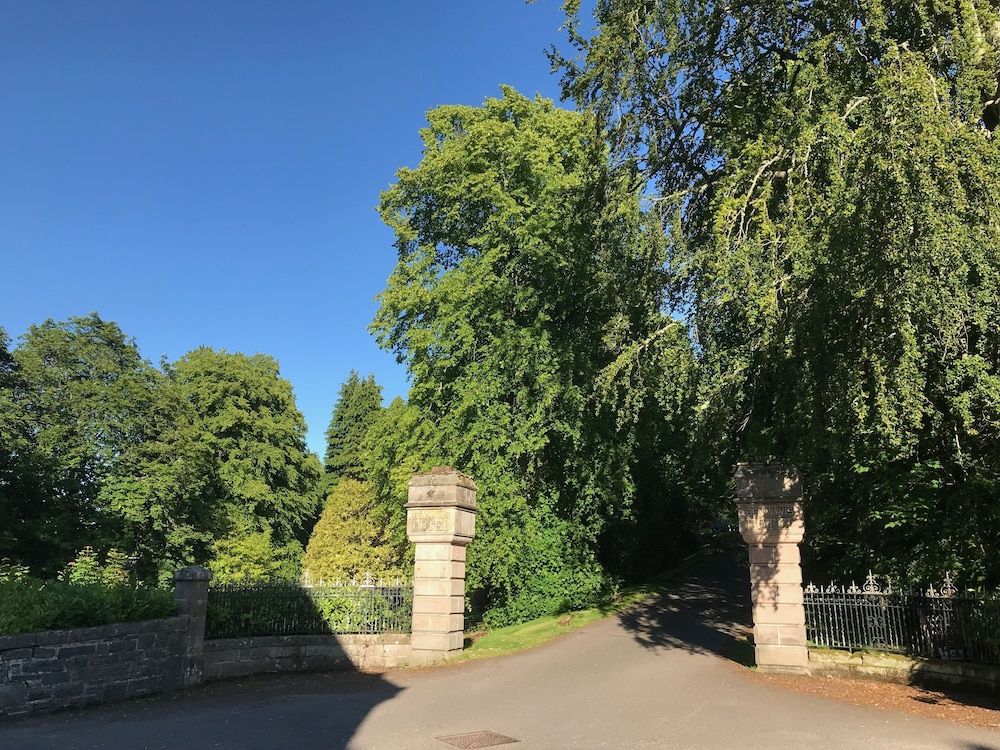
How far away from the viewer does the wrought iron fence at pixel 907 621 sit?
852 cm

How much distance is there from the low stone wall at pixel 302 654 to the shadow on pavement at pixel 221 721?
1.58 feet

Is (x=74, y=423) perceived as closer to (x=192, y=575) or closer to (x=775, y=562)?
(x=192, y=575)

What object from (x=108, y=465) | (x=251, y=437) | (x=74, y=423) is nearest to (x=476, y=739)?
(x=108, y=465)

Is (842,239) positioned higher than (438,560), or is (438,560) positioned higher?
(842,239)

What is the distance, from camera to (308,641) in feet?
38.6

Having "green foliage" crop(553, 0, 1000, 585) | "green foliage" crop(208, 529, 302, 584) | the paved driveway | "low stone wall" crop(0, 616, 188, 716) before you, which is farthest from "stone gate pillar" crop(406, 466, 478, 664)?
A: "green foliage" crop(208, 529, 302, 584)

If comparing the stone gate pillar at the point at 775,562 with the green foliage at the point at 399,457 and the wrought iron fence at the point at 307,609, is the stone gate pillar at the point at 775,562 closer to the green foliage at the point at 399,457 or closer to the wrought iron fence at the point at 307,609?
the wrought iron fence at the point at 307,609

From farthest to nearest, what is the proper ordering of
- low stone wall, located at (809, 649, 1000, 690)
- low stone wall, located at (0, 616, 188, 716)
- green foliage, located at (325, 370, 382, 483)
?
1. green foliage, located at (325, 370, 382, 483)
2. low stone wall, located at (809, 649, 1000, 690)
3. low stone wall, located at (0, 616, 188, 716)

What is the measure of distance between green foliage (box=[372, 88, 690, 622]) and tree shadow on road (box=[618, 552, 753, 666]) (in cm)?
186

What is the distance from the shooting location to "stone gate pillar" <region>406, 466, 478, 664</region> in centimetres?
1194

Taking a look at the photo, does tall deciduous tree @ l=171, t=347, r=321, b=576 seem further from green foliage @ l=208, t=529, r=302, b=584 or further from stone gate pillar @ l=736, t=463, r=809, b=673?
stone gate pillar @ l=736, t=463, r=809, b=673

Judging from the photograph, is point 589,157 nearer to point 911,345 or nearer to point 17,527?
point 911,345

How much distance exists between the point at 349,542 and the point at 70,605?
2001 centimetres

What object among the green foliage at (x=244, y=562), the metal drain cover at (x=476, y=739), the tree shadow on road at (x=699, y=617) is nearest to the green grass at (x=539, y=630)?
the tree shadow on road at (x=699, y=617)
